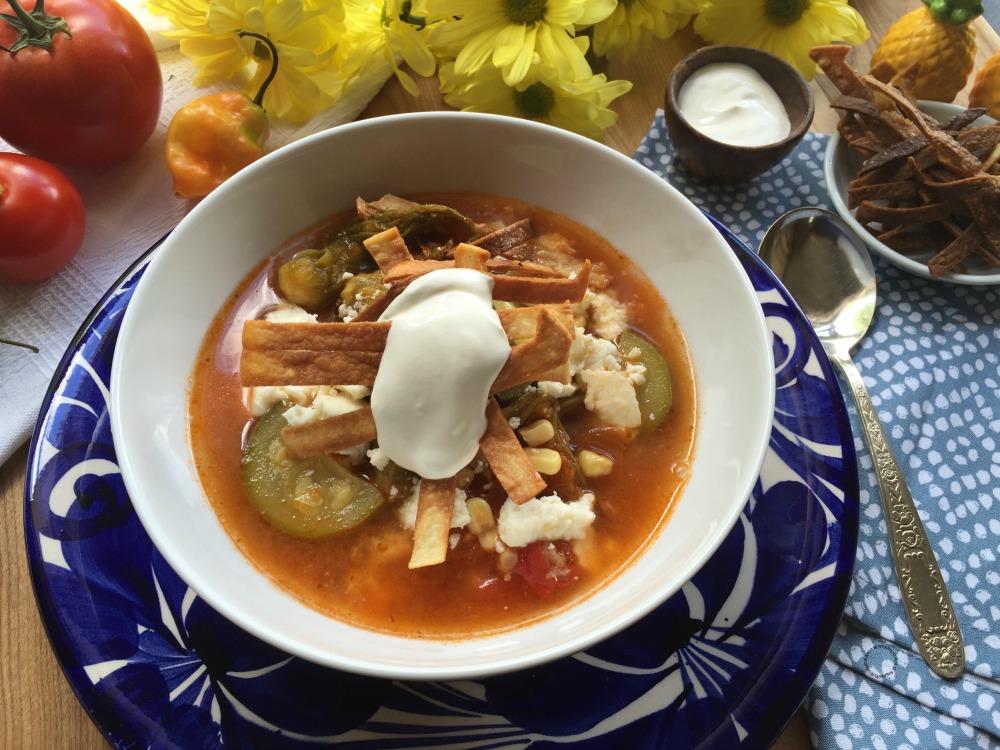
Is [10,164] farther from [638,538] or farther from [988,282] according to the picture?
[988,282]

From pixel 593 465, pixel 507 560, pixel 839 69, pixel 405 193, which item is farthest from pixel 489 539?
pixel 839 69

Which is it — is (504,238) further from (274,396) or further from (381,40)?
(381,40)

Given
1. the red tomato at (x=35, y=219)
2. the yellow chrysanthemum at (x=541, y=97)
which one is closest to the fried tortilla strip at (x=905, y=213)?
the yellow chrysanthemum at (x=541, y=97)

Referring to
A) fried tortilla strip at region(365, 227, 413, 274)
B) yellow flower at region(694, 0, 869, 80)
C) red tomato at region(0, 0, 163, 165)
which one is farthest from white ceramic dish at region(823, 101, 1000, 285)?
red tomato at region(0, 0, 163, 165)

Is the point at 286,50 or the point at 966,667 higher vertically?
the point at 286,50

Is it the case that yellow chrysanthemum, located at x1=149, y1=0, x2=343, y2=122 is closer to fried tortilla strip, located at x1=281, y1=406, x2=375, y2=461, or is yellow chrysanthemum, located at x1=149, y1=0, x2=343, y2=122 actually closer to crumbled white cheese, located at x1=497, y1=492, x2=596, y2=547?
fried tortilla strip, located at x1=281, y1=406, x2=375, y2=461

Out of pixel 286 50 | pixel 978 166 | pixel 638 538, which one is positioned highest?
pixel 286 50

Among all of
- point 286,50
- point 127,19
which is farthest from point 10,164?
point 286,50
